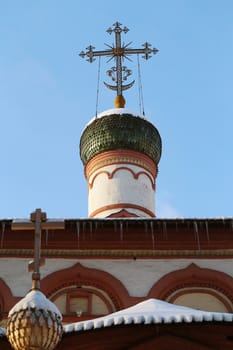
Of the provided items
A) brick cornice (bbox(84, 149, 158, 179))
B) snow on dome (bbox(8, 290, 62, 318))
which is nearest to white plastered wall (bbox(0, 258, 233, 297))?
brick cornice (bbox(84, 149, 158, 179))

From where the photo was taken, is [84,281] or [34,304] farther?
[84,281]

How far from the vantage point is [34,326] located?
5.31 m

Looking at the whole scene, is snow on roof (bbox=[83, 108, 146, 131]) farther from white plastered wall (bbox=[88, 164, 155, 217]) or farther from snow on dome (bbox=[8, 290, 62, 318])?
snow on dome (bbox=[8, 290, 62, 318])

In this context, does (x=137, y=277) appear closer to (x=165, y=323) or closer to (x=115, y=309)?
(x=115, y=309)

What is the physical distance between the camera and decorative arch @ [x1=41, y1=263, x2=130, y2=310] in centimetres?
1019

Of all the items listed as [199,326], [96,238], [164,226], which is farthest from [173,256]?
[199,326]

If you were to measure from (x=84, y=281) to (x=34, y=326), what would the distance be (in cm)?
504

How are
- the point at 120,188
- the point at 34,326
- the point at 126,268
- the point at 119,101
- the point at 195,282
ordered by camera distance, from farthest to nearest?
the point at 119,101 < the point at 120,188 < the point at 126,268 < the point at 195,282 < the point at 34,326

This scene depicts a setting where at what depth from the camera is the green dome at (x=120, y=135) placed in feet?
45.3

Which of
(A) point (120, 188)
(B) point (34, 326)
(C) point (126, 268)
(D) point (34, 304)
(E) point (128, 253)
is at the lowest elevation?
(B) point (34, 326)

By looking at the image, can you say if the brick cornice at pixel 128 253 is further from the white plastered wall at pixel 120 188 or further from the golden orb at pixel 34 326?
the golden orb at pixel 34 326

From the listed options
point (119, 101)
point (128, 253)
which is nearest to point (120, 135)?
point (119, 101)

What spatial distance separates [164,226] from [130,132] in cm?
365

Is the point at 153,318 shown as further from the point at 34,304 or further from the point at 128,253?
the point at 128,253
